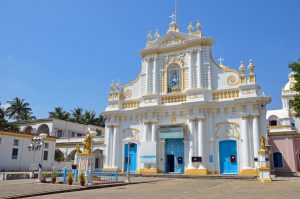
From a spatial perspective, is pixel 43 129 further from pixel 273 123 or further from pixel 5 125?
pixel 273 123

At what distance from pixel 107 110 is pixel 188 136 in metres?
10.9

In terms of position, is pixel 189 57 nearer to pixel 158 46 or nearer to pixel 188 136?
pixel 158 46

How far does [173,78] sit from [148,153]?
9.32 meters

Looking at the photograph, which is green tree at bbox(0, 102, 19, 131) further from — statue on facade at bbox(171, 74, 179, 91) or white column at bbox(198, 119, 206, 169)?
white column at bbox(198, 119, 206, 169)

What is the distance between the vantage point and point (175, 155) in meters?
31.4

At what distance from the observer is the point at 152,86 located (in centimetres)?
3425

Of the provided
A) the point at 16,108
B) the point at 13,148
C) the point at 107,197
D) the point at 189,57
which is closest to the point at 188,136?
the point at 189,57

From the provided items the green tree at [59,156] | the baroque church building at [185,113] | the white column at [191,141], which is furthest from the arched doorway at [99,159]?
the white column at [191,141]

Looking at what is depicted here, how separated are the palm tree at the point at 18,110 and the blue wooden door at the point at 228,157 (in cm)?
4678

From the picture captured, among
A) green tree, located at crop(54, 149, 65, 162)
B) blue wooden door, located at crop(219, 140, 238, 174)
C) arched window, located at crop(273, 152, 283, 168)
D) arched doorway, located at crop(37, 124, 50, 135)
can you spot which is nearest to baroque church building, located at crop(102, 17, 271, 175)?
blue wooden door, located at crop(219, 140, 238, 174)

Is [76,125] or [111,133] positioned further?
[76,125]

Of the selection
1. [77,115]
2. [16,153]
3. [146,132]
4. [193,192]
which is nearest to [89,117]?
[77,115]

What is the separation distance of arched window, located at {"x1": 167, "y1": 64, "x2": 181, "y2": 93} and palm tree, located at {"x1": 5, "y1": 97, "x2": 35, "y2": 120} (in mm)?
40201

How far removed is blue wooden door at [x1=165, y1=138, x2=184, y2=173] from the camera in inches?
1220
